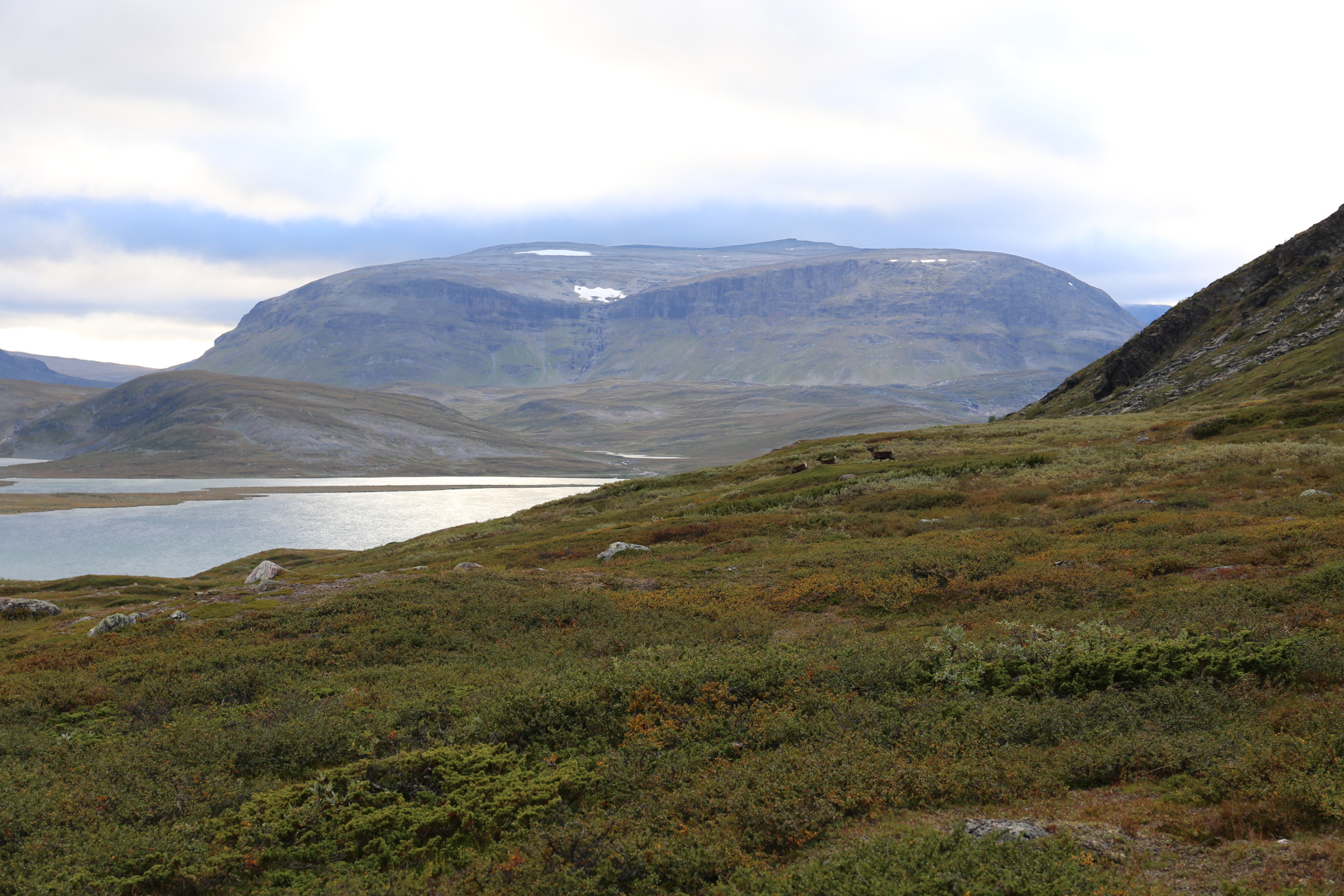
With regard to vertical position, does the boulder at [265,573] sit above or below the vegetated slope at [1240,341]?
below

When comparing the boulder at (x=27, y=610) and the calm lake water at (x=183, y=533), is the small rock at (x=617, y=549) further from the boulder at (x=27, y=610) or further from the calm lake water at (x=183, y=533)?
the calm lake water at (x=183, y=533)

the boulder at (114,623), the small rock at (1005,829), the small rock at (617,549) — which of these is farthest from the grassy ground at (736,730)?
the small rock at (617,549)

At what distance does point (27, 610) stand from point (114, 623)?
49.3ft

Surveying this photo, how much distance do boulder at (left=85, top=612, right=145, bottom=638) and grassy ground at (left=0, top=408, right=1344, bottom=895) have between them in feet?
4.21

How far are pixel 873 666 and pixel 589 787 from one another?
738cm

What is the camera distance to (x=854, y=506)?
172 feet

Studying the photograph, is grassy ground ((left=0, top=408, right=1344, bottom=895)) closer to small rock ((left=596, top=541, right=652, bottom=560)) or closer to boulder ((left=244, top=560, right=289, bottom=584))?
small rock ((left=596, top=541, right=652, bottom=560))

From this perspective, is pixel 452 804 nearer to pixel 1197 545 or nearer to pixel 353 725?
pixel 353 725

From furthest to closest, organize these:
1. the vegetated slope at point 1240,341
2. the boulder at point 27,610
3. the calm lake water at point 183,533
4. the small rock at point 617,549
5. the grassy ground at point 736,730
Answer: the calm lake water at point 183,533
the vegetated slope at point 1240,341
the small rock at point 617,549
the boulder at point 27,610
the grassy ground at point 736,730

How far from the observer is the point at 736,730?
53.1ft

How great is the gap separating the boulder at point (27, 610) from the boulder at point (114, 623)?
12405 mm

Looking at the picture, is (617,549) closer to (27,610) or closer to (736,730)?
(736,730)

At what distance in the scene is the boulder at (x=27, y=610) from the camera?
131ft

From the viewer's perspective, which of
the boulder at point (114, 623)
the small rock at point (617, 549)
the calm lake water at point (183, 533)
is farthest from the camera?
the calm lake water at point (183, 533)
